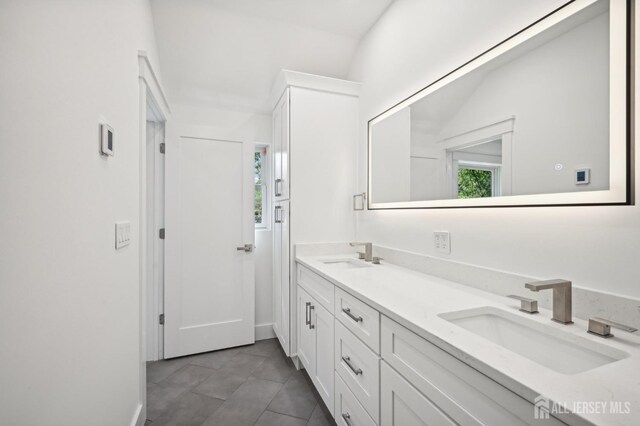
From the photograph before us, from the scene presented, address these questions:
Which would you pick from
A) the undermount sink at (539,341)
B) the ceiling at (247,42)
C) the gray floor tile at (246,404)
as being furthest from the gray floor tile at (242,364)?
the ceiling at (247,42)

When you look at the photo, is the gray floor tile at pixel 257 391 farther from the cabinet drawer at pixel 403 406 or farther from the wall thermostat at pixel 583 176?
the wall thermostat at pixel 583 176

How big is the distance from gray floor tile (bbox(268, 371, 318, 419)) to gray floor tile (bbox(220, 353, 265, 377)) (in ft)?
1.21

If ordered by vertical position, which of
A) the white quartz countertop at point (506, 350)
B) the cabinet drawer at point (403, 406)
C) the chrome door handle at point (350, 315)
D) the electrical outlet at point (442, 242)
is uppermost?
the electrical outlet at point (442, 242)

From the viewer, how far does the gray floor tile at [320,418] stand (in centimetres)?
168

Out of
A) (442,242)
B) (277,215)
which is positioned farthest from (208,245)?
(442,242)

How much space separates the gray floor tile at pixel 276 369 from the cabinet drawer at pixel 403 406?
1.32 m

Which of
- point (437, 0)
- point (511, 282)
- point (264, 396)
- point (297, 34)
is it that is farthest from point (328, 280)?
point (297, 34)

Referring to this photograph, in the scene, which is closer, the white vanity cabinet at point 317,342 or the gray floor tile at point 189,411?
the white vanity cabinet at point 317,342

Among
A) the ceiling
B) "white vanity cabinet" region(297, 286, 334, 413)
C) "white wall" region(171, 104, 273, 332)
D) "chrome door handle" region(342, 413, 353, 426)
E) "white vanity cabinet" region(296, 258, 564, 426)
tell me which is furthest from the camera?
"white wall" region(171, 104, 273, 332)

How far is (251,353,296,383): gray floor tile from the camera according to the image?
218cm

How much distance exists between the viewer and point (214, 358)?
2480 mm

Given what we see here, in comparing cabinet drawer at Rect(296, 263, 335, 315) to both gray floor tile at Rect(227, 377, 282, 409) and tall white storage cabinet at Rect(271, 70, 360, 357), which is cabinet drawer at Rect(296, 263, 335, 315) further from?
gray floor tile at Rect(227, 377, 282, 409)

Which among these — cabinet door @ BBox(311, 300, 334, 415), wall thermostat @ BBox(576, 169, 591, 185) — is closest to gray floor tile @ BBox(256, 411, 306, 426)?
cabinet door @ BBox(311, 300, 334, 415)

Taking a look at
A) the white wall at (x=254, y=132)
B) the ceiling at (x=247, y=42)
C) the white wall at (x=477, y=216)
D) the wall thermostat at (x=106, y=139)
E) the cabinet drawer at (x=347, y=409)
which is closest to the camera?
the white wall at (x=477, y=216)
